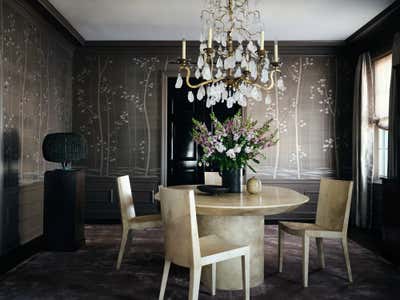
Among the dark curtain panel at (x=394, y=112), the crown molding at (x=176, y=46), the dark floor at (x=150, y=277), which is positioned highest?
the crown molding at (x=176, y=46)

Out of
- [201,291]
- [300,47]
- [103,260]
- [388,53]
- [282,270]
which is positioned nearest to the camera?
[201,291]

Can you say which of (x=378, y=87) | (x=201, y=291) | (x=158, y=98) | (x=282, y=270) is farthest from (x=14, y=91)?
(x=378, y=87)

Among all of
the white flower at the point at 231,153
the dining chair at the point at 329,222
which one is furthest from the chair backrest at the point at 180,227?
the dining chair at the point at 329,222

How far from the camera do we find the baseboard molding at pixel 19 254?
137 inches

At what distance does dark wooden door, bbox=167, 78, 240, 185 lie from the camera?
256 inches

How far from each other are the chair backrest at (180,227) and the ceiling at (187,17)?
256 cm

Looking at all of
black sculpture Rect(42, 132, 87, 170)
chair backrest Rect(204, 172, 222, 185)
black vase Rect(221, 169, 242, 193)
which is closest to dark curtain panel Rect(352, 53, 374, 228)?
chair backrest Rect(204, 172, 222, 185)

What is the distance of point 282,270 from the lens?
11.1ft

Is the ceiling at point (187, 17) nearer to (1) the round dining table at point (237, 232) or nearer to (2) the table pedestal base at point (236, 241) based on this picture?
(1) the round dining table at point (237, 232)

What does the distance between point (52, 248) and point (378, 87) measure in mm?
4375

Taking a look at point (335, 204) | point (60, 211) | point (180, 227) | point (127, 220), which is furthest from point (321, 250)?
point (60, 211)

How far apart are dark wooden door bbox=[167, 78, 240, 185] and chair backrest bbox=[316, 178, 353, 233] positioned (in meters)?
3.28

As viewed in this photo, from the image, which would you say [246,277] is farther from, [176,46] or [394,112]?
[176,46]

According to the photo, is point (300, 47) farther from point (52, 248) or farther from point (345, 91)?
point (52, 248)
